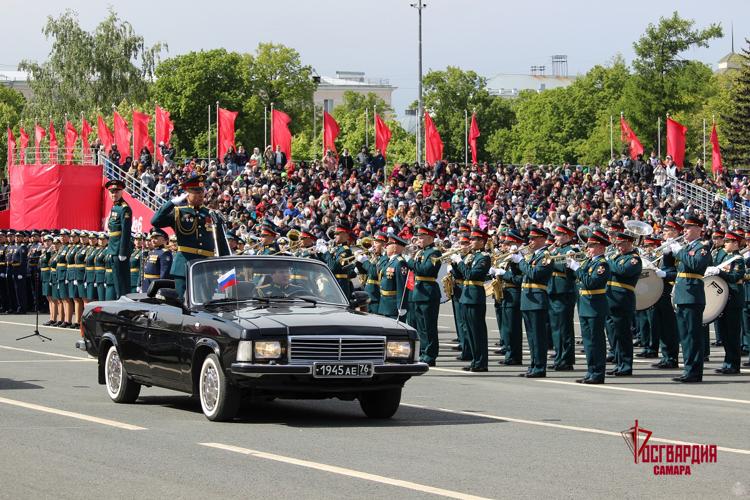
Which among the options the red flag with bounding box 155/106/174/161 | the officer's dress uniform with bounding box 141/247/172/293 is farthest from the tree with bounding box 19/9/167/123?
the officer's dress uniform with bounding box 141/247/172/293

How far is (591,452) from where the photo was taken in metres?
10.2

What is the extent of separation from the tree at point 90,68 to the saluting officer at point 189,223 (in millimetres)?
67576

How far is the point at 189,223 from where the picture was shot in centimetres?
1586

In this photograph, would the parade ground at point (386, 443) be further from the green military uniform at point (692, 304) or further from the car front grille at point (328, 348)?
the car front grille at point (328, 348)

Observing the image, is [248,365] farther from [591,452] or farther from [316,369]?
[591,452]

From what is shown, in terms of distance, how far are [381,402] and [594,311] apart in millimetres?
4959

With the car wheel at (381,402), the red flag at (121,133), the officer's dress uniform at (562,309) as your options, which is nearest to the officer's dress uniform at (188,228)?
the car wheel at (381,402)

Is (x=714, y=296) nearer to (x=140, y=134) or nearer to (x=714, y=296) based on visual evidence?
(x=714, y=296)

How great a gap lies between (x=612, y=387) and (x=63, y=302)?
15.7 meters

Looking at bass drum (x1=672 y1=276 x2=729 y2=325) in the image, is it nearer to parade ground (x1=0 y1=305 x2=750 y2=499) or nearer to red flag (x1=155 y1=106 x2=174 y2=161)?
parade ground (x1=0 y1=305 x2=750 y2=499)

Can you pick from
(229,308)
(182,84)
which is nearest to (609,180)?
(229,308)

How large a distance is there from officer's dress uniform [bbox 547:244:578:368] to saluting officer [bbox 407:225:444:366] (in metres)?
1.58

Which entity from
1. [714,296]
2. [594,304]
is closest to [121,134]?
[714,296]

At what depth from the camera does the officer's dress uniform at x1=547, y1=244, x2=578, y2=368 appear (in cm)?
1828
